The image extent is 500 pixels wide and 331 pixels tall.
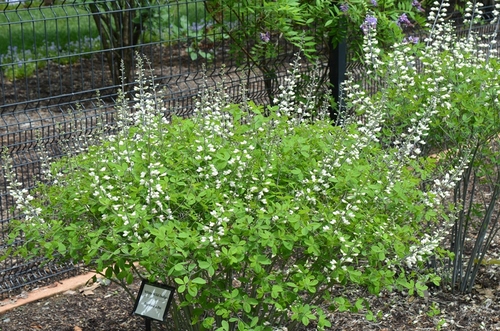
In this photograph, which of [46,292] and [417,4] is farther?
[417,4]

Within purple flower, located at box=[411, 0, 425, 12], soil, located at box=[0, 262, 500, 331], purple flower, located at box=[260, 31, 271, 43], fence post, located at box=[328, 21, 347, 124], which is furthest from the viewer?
purple flower, located at box=[411, 0, 425, 12]

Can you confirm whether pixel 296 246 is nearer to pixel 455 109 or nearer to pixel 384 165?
pixel 384 165

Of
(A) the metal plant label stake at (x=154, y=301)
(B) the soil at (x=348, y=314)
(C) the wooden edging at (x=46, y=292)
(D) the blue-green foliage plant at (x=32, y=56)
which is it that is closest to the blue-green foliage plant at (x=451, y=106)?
(B) the soil at (x=348, y=314)

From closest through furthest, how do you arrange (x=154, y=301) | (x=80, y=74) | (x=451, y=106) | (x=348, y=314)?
(x=154, y=301), (x=451, y=106), (x=348, y=314), (x=80, y=74)

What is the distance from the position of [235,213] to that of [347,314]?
173 centimetres

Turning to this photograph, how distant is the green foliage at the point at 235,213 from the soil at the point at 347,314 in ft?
3.04

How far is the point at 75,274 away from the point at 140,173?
2049mm

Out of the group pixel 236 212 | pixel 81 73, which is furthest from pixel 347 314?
pixel 81 73

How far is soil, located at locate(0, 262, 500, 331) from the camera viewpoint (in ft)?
14.8

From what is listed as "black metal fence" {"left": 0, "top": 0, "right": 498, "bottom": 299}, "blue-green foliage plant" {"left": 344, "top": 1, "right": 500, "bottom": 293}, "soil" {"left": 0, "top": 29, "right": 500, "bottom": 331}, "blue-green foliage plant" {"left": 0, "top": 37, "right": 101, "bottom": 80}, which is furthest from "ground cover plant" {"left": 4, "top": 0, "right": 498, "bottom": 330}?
"blue-green foliage plant" {"left": 0, "top": 37, "right": 101, "bottom": 80}

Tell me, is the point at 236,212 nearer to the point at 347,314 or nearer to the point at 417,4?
the point at 347,314

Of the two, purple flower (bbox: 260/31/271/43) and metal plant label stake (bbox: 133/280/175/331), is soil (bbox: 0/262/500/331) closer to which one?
metal plant label stake (bbox: 133/280/175/331)

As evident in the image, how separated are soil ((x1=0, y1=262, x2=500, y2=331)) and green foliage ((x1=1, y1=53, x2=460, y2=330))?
0.93 metres

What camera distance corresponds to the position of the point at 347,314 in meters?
4.59
